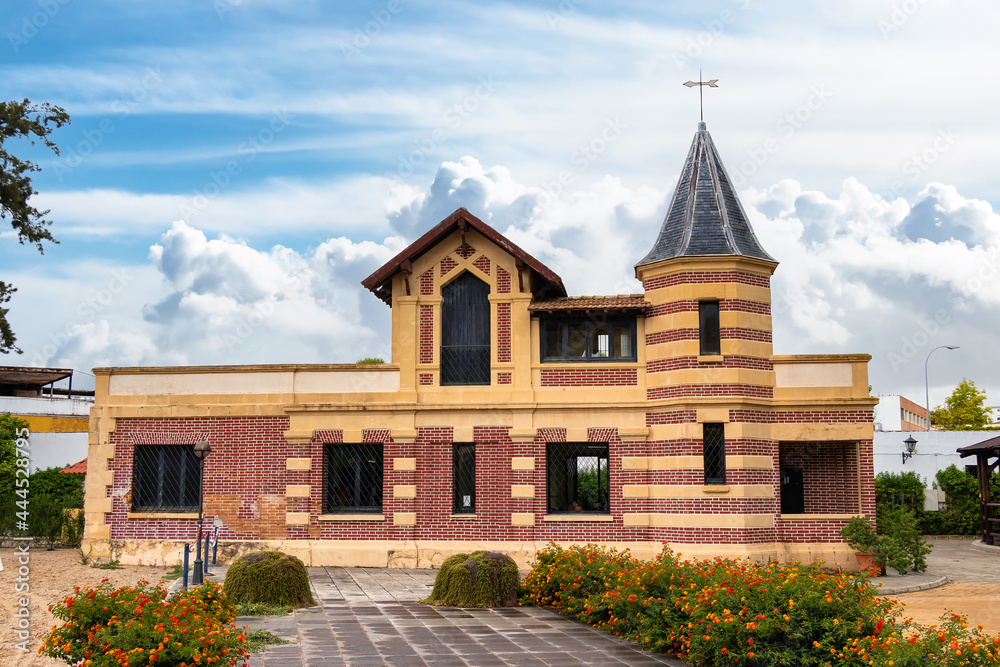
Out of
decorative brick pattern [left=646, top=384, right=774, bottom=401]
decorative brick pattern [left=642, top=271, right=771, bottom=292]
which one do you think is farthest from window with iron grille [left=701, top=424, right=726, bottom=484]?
decorative brick pattern [left=642, top=271, right=771, bottom=292]

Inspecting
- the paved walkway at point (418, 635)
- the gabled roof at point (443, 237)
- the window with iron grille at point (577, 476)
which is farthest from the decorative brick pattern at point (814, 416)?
the gabled roof at point (443, 237)

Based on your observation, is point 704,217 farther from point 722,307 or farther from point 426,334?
point 426,334

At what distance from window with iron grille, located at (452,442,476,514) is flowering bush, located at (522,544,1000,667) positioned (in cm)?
776

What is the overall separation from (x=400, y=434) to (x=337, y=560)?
3106 mm

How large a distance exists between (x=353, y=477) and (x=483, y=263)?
5.72m

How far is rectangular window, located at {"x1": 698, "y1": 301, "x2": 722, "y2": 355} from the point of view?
1986 cm

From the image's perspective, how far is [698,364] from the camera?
19.6 m

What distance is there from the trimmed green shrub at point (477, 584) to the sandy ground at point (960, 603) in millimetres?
6325

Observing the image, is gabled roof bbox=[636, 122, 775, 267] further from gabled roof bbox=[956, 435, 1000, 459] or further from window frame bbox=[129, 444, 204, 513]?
gabled roof bbox=[956, 435, 1000, 459]

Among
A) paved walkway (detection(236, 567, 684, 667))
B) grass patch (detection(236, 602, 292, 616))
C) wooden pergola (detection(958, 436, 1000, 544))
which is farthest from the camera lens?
wooden pergola (detection(958, 436, 1000, 544))

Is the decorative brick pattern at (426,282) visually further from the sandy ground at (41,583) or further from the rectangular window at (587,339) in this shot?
the sandy ground at (41,583)

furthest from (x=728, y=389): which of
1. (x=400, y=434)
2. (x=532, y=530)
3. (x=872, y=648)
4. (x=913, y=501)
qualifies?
(x=913, y=501)

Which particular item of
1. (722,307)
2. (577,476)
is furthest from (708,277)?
(577,476)

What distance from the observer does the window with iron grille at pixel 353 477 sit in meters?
20.6
